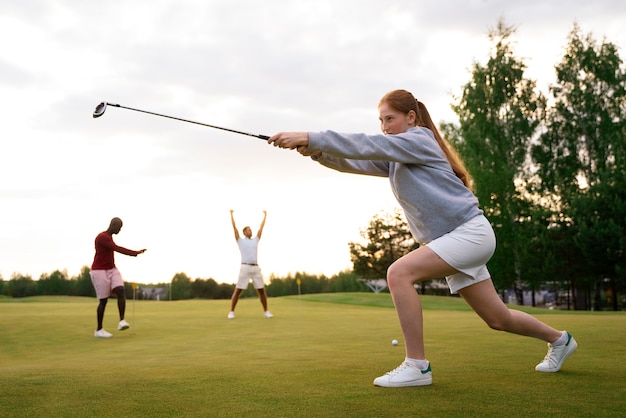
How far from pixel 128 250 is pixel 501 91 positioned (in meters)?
28.8

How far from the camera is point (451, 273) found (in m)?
4.36

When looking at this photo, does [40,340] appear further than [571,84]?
No

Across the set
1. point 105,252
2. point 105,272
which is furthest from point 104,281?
point 105,252

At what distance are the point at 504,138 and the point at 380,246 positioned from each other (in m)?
18.0

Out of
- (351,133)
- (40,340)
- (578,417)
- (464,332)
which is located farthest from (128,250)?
(578,417)

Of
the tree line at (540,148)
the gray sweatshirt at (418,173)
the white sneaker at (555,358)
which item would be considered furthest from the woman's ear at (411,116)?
the tree line at (540,148)

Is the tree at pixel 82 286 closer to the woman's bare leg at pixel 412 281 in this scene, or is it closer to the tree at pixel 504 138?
the tree at pixel 504 138

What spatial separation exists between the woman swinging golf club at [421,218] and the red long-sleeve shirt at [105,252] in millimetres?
7812

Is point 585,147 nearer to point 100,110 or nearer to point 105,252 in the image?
point 105,252

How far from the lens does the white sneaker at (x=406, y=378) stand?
4195 millimetres

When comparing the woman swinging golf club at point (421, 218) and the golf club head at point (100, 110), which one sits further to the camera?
the golf club head at point (100, 110)

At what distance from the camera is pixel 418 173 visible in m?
4.43

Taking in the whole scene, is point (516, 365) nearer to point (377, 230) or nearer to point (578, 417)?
point (578, 417)

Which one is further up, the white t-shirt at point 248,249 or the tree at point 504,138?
the tree at point 504,138
